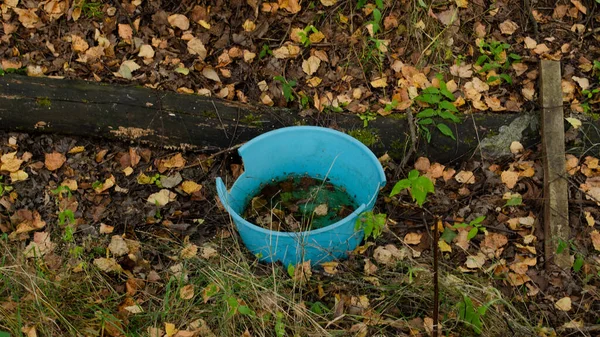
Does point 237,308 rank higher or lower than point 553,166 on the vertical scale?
lower

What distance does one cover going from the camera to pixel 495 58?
3.40 metres

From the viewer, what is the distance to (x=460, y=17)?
3508 mm

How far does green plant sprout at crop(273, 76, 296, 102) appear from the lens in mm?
3230

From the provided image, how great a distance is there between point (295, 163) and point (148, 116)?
0.77 metres

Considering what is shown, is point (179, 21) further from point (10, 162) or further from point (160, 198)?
point (10, 162)

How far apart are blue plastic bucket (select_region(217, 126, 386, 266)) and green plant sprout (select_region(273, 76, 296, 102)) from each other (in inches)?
14.8

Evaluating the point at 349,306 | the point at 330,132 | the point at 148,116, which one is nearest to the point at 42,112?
the point at 148,116

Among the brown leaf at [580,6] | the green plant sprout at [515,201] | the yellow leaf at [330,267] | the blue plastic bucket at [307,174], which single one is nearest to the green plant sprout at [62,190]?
the blue plastic bucket at [307,174]

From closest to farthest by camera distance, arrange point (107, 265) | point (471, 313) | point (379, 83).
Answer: point (471, 313) → point (107, 265) → point (379, 83)

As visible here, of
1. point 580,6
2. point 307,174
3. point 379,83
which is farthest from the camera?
point 580,6

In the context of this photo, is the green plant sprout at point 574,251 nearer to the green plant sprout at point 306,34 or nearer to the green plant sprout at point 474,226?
the green plant sprout at point 474,226

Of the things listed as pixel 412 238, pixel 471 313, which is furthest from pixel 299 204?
pixel 471 313

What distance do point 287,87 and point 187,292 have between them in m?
1.21

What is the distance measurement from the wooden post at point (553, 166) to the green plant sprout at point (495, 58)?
0.19 meters
